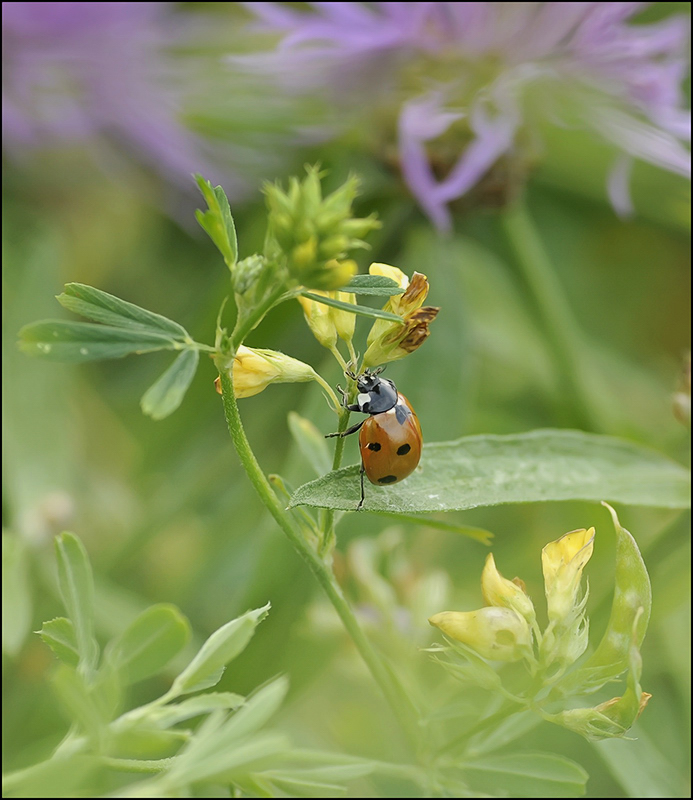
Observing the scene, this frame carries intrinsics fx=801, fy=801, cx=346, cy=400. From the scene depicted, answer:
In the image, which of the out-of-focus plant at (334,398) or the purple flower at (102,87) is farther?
the purple flower at (102,87)

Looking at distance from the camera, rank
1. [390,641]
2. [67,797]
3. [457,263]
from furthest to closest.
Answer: [457,263] < [390,641] < [67,797]

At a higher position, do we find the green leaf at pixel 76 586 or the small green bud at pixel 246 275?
the small green bud at pixel 246 275

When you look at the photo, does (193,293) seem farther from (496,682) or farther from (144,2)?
(496,682)

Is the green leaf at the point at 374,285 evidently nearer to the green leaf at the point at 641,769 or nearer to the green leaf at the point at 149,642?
the green leaf at the point at 149,642

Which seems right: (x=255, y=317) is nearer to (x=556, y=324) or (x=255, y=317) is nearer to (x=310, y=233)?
(x=310, y=233)

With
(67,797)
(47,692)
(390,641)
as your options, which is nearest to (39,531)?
(47,692)

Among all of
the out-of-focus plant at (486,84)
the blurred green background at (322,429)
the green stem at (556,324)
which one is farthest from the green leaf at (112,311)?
the green stem at (556,324)
